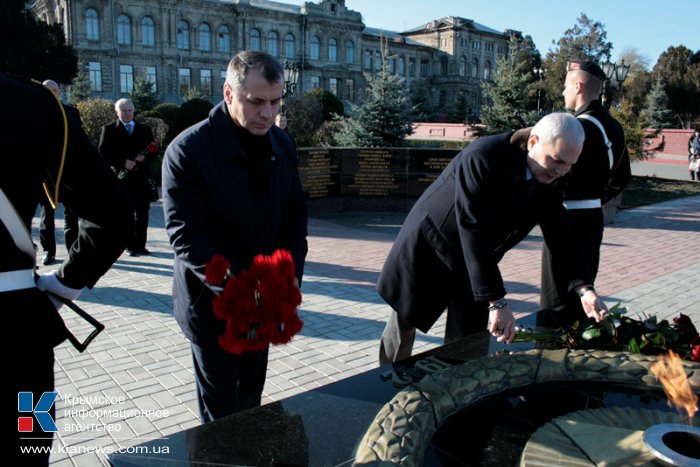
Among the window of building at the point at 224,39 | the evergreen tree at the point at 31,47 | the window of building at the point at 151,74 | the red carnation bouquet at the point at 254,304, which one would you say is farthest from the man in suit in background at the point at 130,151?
the window of building at the point at 224,39

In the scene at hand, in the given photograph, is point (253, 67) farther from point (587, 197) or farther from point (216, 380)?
point (587, 197)

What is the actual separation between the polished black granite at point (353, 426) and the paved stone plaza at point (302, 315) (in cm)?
153

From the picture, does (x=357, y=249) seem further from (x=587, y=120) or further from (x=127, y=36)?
(x=127, y=36)

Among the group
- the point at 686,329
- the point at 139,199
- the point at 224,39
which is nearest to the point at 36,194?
the point at 686,329

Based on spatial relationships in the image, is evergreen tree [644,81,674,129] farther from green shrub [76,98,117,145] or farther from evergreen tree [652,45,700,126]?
green shrub [76,98,117,145]

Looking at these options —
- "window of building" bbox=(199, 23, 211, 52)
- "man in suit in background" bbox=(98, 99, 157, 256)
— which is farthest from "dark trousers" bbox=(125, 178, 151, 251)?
"window of building" bbox=(199, 23, 211, 52)

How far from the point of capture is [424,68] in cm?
7700

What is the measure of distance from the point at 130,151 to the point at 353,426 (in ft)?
20.4

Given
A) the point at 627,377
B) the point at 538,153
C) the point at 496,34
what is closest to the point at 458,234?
the point at 538,153

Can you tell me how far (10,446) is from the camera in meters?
1.50

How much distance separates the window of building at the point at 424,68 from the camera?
7656 cm

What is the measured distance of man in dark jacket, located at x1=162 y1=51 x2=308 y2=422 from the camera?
2316 mm

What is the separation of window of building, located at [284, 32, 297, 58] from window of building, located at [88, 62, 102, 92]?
61.5ft

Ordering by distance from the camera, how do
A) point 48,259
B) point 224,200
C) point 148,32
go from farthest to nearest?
point 148,32
point 48,259
point 224,200
